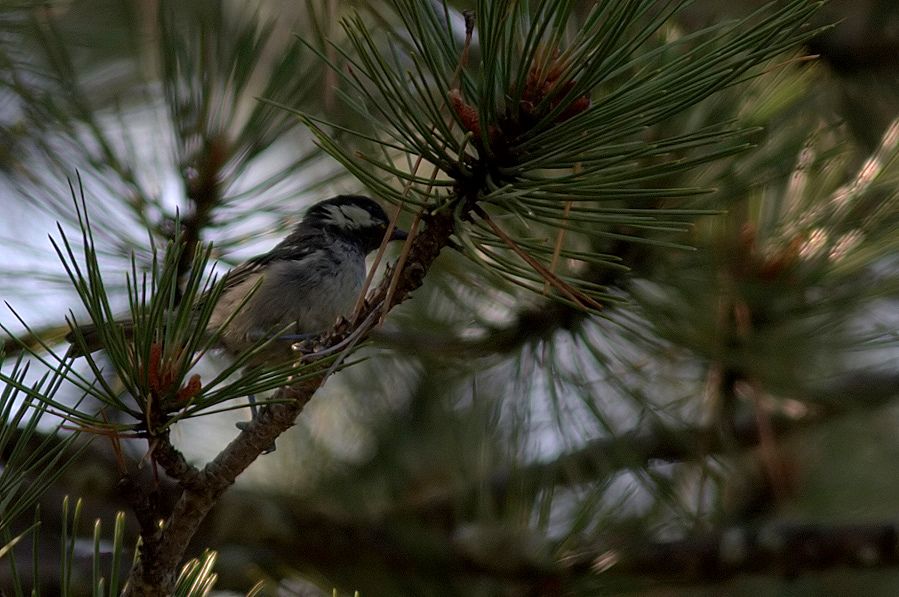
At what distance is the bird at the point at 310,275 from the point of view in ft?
8.82

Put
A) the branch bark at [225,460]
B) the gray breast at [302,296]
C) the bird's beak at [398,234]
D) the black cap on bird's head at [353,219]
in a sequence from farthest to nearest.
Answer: the black cap on bird's head at [353,219] < the gray breast at [302,296] < the bird's beak at [398,234] < the branch bark at [225,460]

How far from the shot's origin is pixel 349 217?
2883 millimetres

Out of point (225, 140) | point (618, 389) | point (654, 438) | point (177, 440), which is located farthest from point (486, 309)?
point (177, 440)

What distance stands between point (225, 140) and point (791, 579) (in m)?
1.84

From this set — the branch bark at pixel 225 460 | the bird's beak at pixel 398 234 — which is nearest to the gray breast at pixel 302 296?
the bird's beak at pixel 398 234

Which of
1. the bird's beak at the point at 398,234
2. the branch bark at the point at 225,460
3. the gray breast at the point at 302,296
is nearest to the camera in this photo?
the branch bark at the point at 225,460

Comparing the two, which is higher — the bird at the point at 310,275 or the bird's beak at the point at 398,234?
the bird at the point at 310,275

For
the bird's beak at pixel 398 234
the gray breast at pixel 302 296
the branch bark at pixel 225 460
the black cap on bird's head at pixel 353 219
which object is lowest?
the branch bark at pixel 225 460

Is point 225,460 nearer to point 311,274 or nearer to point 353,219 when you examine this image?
point 311,274

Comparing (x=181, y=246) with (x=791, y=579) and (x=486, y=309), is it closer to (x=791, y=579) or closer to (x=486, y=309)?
(x=486, y=309)

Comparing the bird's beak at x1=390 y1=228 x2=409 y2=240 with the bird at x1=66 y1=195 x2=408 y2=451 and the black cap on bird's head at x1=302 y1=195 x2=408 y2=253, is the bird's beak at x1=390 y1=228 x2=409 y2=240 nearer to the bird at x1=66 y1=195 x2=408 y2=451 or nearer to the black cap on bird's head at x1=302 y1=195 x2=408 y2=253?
the bird at x1=66 y1=195 x2=408 y2=451

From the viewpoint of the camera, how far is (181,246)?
3.93 ft

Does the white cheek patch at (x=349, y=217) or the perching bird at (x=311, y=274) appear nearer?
the perching bird at (x=311, y=274)

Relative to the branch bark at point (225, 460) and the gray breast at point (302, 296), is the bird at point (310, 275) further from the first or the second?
the branch bark at point (225, 460)
